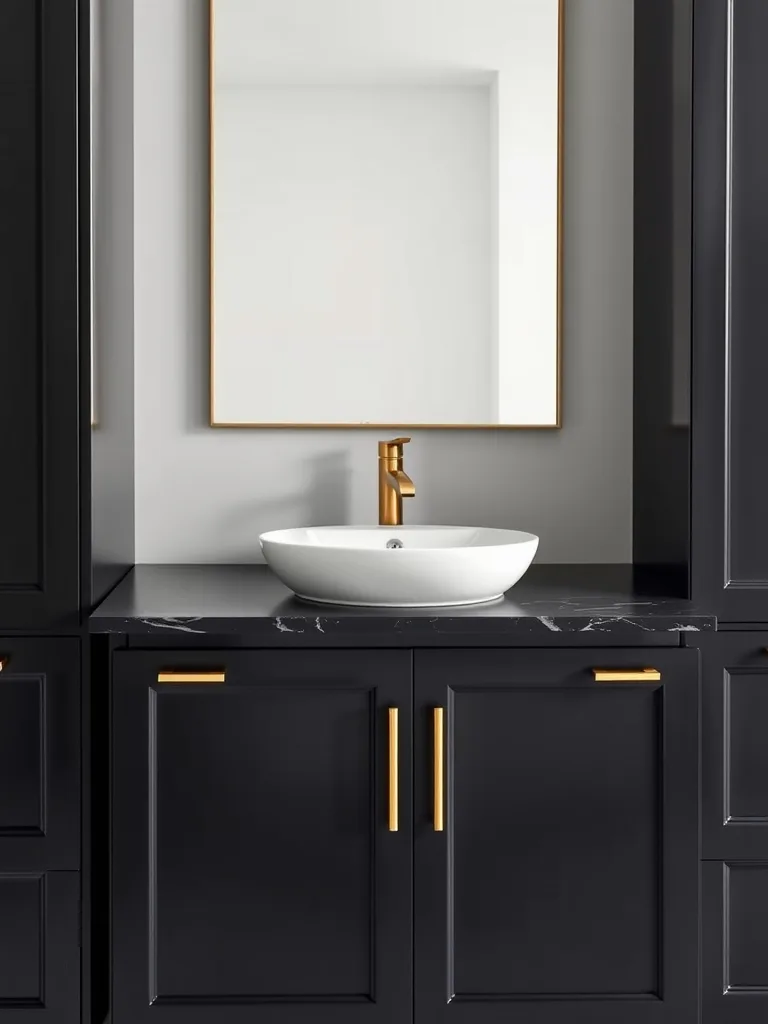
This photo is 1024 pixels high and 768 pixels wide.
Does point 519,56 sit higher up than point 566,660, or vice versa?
point 519,56

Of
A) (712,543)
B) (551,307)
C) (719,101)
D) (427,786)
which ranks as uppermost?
(719,101)

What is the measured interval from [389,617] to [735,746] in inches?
25.2

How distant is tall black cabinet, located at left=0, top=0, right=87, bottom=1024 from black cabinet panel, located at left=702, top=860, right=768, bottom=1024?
104 centimetres

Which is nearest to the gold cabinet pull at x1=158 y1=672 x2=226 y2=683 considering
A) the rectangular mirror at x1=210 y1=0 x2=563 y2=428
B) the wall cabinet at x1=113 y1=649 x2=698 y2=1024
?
the wall cabinet at x1=113 y1=649 x2=698 y2=1024

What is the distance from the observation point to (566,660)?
58.8 inches

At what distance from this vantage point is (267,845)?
1.49m

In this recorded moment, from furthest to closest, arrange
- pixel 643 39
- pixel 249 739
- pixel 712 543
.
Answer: pixel 643 39
pixel 712 543
pixel 249 739

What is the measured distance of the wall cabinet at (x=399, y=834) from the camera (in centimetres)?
148

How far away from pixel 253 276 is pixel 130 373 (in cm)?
33

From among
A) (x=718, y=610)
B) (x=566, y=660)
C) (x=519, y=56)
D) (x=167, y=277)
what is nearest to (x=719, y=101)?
(x=519, y=56)

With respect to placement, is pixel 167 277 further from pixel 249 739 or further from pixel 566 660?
pixel 566 660

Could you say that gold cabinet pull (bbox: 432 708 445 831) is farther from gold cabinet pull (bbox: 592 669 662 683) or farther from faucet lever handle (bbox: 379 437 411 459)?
faucet lever handle (bbox: 379 437 411 459)

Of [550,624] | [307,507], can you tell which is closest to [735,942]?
[550,624]

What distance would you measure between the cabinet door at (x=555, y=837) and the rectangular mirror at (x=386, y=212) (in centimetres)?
70
